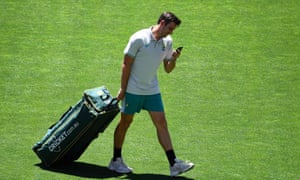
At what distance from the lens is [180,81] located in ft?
44.9

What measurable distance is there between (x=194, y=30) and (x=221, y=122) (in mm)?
3310

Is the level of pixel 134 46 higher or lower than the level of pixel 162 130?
higher

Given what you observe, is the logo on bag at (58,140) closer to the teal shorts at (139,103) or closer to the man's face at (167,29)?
the teal shorts at (139,103)

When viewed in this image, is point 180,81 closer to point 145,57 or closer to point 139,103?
point 139,103

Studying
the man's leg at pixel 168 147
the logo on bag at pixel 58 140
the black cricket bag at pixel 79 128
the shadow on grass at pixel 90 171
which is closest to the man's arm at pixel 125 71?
the black cricket bag at pixel 79 128

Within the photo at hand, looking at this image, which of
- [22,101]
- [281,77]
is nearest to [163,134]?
[22,101]

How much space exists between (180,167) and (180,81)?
11.8 ft

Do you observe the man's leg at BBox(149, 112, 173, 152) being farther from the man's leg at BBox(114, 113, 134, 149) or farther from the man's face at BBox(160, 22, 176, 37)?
the man's face at BBox(160, 22, 176, 37)

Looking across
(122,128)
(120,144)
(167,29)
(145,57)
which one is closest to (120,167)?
(120,144)

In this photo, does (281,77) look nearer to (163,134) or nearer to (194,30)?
(194,30)

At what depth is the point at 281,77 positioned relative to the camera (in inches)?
546

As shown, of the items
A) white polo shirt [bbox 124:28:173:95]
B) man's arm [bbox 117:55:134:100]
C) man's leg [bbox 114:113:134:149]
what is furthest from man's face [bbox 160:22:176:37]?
man's leg [bbox 114:113:134:149]

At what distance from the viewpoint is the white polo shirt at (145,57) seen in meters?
10.1

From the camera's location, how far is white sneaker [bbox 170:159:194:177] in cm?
1019
